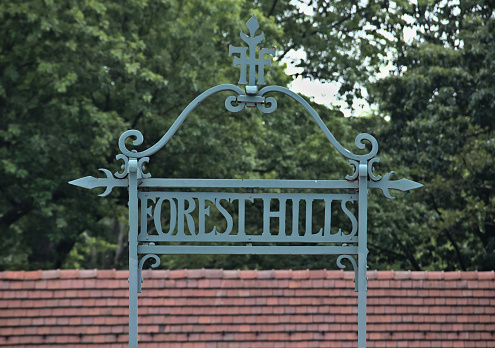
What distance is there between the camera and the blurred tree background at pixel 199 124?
46.0 feet

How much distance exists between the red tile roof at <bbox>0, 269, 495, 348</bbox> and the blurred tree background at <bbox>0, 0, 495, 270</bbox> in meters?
4.25

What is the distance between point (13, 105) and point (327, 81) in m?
8.10

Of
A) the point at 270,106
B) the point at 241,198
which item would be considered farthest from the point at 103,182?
the point at 270,106

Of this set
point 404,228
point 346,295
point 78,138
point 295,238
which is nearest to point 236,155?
point 78,138

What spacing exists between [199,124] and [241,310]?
20.3 ft

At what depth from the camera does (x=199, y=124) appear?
577 inches

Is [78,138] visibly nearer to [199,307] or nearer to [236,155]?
[236,155]

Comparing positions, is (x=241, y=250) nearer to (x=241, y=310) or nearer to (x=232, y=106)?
(x=232, y=106)

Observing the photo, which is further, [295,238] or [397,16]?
[397,16]

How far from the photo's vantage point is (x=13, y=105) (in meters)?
15.1

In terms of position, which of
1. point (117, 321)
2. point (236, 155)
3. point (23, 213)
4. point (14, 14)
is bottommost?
point (117, 321)

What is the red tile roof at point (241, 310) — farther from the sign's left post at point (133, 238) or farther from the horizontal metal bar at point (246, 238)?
the horizontal metal bar at point (246, 238)

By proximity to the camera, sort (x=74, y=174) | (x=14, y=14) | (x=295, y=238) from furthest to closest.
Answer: (x=74, y=174)
(x=14, y=14)
(x=295, y=238)

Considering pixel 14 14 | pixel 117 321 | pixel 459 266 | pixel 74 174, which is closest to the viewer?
pixel 117 321
